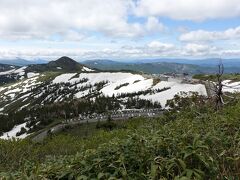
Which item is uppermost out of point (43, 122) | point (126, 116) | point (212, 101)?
point (212, 101)

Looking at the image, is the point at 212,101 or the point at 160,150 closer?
the point at 160,150

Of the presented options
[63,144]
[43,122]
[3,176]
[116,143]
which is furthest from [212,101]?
[43,122]

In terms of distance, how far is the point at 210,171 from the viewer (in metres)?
6.99

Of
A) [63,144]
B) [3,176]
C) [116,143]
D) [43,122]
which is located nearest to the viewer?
[3,176]

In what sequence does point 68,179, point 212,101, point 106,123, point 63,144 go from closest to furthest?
point 68,179
point 212,101
point 63,144
point 106,123

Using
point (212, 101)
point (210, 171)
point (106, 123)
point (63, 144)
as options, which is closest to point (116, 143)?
point (210, 171)

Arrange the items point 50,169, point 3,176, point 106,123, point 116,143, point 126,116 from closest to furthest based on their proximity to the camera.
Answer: point 3,176, point 50,169, point 116,143, point 106,123, point 126,116

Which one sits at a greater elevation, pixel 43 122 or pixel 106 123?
pixel 106 123

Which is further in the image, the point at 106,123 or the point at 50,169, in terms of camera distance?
the point at 106,123

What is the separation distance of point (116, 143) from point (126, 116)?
145627 mm

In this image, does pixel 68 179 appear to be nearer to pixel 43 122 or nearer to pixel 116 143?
pixel 116 143

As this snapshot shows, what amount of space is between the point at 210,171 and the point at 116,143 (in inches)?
112

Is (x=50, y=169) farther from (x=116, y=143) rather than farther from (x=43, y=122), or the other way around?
(x=43, y=122)

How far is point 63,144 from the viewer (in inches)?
3649
